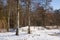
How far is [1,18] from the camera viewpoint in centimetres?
2808

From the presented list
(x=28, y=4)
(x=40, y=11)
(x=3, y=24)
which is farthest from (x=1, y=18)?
(x=40, y=11)

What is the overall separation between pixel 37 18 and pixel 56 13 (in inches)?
576

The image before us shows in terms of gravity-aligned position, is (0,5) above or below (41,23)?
above

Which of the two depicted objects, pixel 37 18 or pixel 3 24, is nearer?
pixel 3 24

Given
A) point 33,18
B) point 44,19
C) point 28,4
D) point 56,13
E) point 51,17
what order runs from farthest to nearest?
point 56,13
point 51,17
point 44,19
point 33,18
point 28,4

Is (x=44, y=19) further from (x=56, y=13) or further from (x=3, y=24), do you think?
(x=3, y=24)

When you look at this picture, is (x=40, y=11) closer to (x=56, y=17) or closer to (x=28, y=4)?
(x=56, y=17)

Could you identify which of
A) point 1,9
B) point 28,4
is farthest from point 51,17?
point 28,4

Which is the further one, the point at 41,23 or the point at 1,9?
the point at 41,23

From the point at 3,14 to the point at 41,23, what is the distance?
689 inches

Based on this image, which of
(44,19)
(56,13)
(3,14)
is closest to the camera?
(3,14)

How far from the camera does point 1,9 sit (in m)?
31.4

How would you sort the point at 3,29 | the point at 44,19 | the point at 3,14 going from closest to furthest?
the point at 3,29, the point at 3,14, the point at 44,19

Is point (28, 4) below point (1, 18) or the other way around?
the other way around
